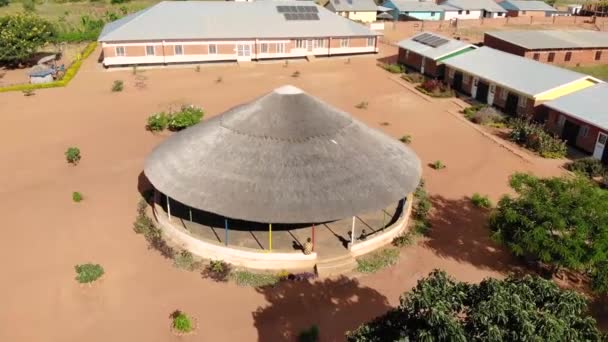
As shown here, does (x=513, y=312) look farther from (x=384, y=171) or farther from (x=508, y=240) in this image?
(x=384, y=171)

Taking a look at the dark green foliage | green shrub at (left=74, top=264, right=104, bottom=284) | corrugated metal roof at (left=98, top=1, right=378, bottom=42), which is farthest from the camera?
corrugated metal roof at (left=98, top=1, right=378, bottom=42)

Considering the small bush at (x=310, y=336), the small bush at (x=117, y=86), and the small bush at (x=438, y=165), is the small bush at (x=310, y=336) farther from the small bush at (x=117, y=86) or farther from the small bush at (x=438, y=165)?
the small bush at (x=117, y=86)

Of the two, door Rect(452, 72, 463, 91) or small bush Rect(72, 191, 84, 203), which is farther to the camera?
door Rect(452, 72, 463, 91)

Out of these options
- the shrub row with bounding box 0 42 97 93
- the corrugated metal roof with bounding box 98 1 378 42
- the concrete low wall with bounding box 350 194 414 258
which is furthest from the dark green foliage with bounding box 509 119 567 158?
the shrub row with bounding box 0 42 97 93

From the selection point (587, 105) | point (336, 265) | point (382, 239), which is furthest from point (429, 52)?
point (336, 265)

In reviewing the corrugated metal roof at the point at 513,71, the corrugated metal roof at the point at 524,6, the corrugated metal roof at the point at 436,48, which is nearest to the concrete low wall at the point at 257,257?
the corrugated metal roof at the point at 513,71

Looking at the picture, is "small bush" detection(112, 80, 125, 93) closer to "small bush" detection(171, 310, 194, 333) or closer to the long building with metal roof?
the long building with metal roof

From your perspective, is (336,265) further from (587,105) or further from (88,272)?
(587,105)
